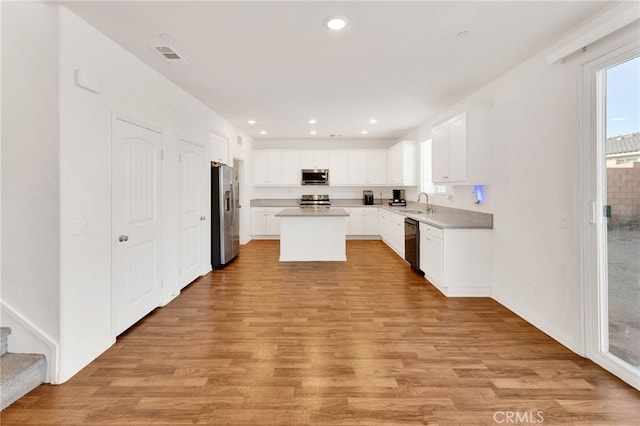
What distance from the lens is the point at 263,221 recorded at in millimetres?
8016

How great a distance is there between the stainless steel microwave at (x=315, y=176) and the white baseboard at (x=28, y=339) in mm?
6357

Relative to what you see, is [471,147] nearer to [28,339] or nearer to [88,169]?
[88,169]

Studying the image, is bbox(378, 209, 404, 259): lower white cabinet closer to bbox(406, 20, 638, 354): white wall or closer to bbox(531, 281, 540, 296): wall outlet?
bbox(406, 20, 638, 354): white wall

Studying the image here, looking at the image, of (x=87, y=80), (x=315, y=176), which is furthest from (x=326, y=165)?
(x=87, y=80)

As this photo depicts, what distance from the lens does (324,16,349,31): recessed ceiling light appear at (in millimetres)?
2379

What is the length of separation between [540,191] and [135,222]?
3.94m

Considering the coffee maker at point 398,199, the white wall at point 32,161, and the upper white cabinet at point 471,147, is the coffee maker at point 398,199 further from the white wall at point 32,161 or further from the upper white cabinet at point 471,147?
the white wall at point 32,161

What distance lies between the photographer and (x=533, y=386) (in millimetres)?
2074

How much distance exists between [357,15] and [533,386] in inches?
114

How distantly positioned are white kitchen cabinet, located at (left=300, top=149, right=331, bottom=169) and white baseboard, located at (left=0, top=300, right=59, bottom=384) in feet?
21.4

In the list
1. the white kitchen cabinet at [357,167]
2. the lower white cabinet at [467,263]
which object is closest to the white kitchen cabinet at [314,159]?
the white kitchen cabinet at [357,167]

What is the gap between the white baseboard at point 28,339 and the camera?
7.05 feet

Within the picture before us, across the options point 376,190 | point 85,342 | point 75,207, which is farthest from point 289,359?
point 376,190

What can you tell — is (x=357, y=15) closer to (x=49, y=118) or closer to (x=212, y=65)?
(x=212, y=65)
